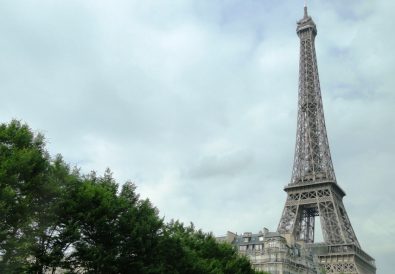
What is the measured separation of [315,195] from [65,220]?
316 ft

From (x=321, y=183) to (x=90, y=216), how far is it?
95.4 m

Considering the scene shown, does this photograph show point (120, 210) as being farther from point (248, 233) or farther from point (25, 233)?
point (248, 233)

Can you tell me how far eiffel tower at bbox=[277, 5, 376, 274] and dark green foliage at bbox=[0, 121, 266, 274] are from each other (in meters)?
69.1

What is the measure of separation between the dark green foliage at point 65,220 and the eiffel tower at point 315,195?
6907 cm

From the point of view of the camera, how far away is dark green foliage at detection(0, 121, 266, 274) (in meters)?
37.4

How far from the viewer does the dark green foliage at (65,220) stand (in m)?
37.4

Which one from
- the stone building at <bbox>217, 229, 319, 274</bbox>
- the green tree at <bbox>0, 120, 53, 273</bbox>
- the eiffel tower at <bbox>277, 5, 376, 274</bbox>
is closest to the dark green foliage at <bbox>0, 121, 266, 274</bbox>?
the green tree at <bbox>0, 120, 53, 273</bbox>

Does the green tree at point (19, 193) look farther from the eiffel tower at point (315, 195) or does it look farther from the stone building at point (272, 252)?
the eiffel tower at point (315, 195)

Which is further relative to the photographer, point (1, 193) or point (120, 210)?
point (120, 210)

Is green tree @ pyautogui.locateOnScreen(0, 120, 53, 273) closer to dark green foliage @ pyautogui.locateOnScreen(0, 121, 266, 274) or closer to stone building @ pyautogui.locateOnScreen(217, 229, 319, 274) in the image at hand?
dark green foliage @ pyautogui.locateOnScreen(0, 121, 266, 274)

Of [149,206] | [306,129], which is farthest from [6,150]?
[306,129]

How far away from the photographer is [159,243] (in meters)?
47.1

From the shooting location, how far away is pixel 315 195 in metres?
129

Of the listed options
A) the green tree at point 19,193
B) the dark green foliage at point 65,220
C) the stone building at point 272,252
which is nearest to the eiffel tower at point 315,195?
the stone building at point 272,252
